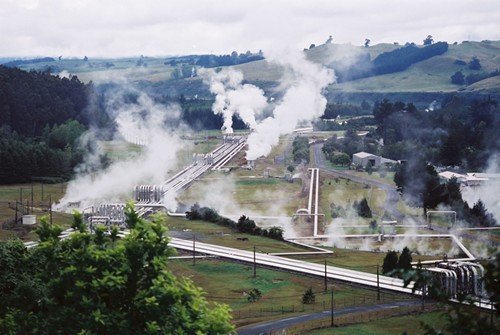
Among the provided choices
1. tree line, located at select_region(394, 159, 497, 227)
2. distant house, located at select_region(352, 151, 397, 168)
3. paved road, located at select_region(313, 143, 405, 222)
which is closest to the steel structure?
paved road, located at select_region(313, 143, 405, 222)

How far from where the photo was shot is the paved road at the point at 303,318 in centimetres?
4219

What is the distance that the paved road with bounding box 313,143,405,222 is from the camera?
90125 millimetres

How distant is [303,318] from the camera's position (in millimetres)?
45469

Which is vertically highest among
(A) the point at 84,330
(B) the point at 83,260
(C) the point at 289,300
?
(B) the point at 83,260

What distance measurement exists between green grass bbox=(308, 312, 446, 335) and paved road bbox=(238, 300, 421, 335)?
203cm

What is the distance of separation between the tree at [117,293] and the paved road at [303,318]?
16.5 metres

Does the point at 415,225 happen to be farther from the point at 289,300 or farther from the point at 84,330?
the point at 84,330

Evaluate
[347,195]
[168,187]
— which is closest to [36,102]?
[168,187]

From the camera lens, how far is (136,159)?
408 ft

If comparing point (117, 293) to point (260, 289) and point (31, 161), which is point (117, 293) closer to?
point (260, 289)

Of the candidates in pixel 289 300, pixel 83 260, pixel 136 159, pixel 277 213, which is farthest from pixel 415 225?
pixel 83 260

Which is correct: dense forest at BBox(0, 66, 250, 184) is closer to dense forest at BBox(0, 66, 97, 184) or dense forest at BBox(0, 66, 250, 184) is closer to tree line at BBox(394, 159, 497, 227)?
dense forest at BBox(0, 66, 97, 184)

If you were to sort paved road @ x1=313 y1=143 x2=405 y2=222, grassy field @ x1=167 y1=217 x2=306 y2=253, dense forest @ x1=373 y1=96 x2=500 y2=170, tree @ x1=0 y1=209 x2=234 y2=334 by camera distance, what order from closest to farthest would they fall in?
tree @ x1=0 y1=209 x2=234 y2=334 < grassy field @ x1=167 y1=217 x2=306 y2=253 < paved road @ x1=313 y1=143 x2=405 y2=222 < dense forest @ x1=373 y1=96 x2=500 y2=170

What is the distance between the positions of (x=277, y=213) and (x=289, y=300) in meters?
37.9
